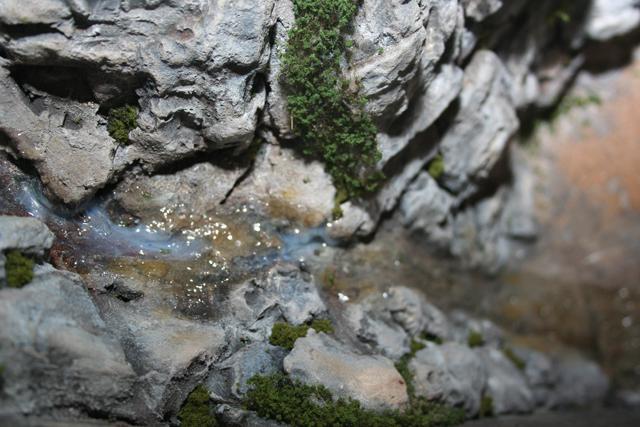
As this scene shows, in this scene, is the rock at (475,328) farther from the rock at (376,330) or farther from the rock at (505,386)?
the rock at (376,330)

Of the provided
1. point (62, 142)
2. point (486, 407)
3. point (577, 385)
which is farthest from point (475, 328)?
point (62, 142)

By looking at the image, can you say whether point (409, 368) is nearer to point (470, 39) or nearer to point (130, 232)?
point (130, 232)

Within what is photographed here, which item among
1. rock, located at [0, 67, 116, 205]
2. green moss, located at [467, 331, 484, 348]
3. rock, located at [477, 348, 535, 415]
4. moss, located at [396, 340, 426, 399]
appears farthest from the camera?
green moss, located at [467, 331, 484, 348]

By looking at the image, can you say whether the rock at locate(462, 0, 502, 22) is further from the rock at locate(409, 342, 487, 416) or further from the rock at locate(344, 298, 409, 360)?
the rock at locate(409, 342, 487, 416)

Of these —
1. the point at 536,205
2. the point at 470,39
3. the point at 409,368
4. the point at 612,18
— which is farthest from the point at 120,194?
the point at 612,18

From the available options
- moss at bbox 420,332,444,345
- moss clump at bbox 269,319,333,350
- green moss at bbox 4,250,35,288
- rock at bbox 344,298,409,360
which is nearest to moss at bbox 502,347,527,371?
moss at bbox 420,332,444,345

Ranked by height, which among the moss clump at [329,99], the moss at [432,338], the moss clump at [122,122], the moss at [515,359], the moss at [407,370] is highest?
the moss clump at [329,99]

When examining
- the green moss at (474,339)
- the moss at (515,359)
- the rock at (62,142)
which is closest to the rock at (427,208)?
the green moss at (474,339)
